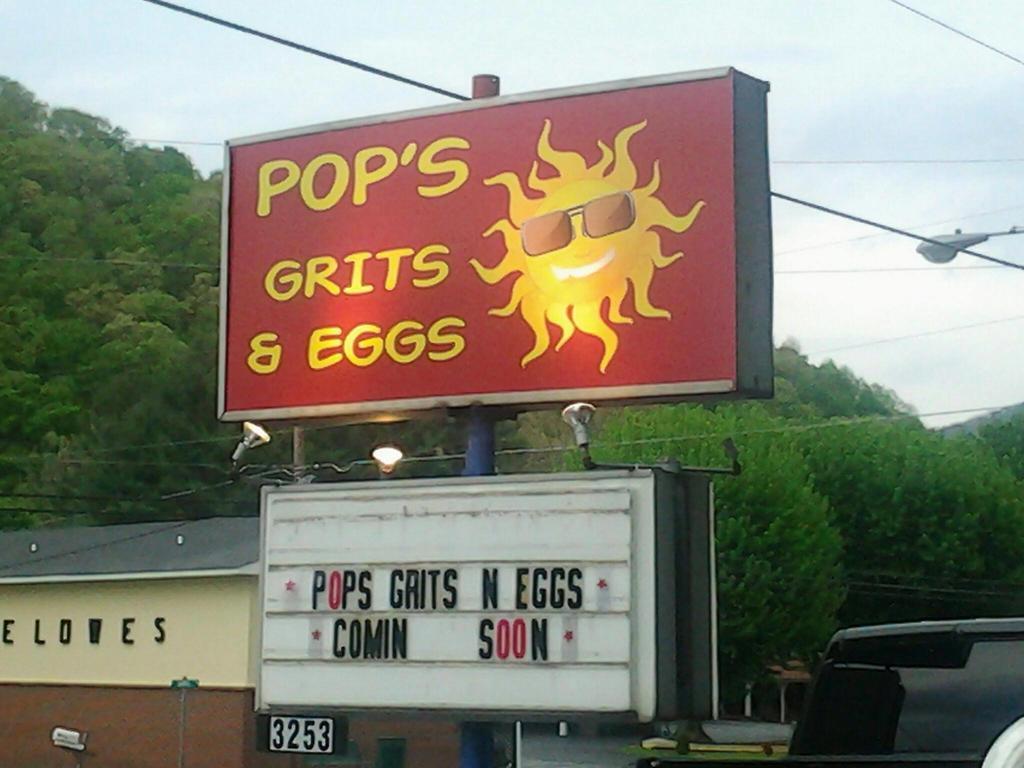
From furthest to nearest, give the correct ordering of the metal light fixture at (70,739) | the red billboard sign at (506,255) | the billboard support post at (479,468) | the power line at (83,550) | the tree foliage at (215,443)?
the tree foliage at (215,443) < the power line at (83,550) < the metal light fixture at (70,739) < the billboard support post at (479,468) < the red billboard sign at (506,255)

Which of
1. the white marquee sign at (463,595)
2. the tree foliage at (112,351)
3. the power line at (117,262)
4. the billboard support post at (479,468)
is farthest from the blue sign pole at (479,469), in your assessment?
the power line at (117,262)

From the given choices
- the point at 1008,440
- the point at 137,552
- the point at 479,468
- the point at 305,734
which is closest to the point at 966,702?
the point at 479,468

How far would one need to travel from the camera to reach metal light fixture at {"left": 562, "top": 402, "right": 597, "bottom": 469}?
29.1 ft

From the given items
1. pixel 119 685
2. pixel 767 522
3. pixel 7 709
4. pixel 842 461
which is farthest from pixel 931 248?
pixel 842 461

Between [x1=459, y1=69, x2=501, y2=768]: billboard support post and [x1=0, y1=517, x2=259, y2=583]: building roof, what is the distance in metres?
21.4

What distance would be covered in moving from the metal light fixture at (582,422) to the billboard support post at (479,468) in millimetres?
684

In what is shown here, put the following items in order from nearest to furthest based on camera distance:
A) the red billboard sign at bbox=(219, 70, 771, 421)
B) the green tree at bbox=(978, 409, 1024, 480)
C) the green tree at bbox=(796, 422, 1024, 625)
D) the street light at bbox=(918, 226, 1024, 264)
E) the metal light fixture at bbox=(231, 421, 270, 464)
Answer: the red billboard sign at bbox=(219, 70, 771, 421) < the metal light fixture at bbox=(231, 421, 270, 464) < the street light at bbox=(918, 226, 1024, 264) < the green tree at bbox=(796, 422, 1024, 625) < the green tree at bbox=(978, 409, 1024, 480)

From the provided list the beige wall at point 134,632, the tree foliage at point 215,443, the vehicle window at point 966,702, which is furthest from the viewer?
the tree foliage at point 215,443

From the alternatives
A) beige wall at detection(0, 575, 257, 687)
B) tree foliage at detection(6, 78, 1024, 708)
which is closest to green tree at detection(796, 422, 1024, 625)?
tree foliage at detection(6, 78, 1024, 708)

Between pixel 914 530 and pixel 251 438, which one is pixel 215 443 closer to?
pixel 914 530

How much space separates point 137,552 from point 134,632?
242 cm

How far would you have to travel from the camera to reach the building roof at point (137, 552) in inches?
1266

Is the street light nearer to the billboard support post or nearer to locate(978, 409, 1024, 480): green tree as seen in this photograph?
the billboard support post

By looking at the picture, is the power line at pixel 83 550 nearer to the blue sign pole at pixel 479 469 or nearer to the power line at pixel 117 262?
the blue sign pole at pixel 479 469
